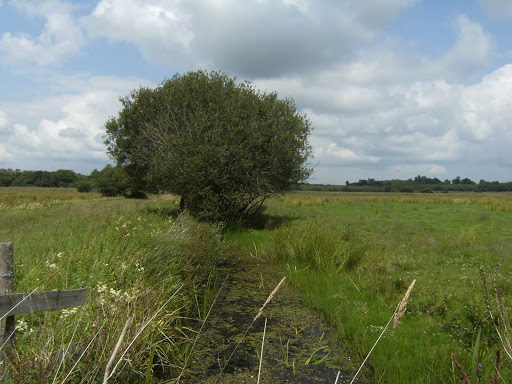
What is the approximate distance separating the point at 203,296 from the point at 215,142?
8626 millimetres

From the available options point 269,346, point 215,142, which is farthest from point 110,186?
point 269,346

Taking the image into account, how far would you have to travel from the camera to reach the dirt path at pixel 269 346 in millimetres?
4980

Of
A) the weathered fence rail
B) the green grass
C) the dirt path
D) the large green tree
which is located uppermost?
the large green tree

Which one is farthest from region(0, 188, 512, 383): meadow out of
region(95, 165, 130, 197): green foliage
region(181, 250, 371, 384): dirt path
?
region(95, 165, 130, 197): green foliage

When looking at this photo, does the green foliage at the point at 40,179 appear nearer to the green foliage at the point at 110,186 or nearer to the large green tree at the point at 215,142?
the green foliage at the point at 110,186

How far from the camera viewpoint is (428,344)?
5363 mm

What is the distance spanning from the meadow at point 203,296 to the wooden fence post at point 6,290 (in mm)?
155

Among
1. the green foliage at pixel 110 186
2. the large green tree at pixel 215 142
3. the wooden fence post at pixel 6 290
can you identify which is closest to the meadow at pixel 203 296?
the wooden fence post at pixel 6 290

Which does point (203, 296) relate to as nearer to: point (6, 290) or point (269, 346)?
point (269, 346)

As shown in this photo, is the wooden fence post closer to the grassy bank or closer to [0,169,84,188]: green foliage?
the grassy bank

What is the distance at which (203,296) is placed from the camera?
25.3ft

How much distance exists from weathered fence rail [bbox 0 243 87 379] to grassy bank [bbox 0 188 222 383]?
0.44ft

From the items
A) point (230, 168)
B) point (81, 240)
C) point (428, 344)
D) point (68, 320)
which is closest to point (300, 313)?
point (428, 344)

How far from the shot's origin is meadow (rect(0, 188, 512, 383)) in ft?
12.4
